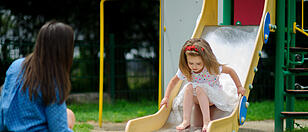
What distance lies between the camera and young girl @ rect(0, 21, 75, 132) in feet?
6.04

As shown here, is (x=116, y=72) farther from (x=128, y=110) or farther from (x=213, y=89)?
(x=213, y=89)

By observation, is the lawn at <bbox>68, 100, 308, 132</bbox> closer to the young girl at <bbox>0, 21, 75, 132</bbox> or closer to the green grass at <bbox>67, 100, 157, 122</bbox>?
the green grass at <bbox>67, 100, 157, 122</bbox>

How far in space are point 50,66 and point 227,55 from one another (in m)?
2.57

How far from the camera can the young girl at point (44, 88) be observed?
6.04 ft

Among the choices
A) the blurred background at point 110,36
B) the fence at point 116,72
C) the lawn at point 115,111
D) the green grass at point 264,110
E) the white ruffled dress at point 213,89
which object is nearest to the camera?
the white ruffled dress at point 213,89

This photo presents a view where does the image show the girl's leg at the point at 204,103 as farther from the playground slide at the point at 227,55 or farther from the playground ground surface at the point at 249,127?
the playground ground surface at the point at 249,127

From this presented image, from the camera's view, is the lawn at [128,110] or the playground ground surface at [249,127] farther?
the lawn at [128,110]

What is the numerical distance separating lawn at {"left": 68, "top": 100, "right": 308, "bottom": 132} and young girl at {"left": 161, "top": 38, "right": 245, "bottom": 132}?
259cm

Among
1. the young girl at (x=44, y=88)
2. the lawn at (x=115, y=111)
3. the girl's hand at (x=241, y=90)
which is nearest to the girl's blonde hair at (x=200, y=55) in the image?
the girl's hand at (x=241, y=90)

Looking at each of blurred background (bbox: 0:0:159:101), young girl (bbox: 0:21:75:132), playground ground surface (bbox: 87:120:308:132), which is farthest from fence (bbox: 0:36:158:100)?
young girl (bbox: 0:21:75:132)

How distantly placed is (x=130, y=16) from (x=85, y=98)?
2.24 metres

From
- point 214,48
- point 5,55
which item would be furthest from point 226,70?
point 5,55

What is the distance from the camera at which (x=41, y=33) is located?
1884 millimetres

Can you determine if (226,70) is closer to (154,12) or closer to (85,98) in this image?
(85,98)
